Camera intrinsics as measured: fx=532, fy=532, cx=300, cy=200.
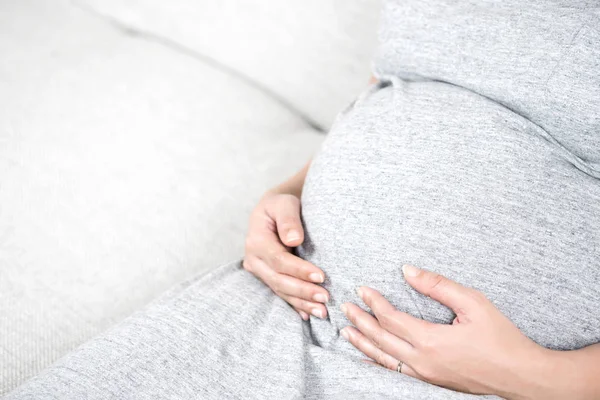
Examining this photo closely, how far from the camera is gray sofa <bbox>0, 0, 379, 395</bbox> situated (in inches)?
34.5

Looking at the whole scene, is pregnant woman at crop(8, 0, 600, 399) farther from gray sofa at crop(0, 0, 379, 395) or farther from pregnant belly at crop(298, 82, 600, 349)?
gray sofa at crop(0, 0, 379, 395)

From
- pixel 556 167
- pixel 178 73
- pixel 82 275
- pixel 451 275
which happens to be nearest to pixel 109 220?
pixel 82 275

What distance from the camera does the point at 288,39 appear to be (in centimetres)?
125

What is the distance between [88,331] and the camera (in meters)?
0.83

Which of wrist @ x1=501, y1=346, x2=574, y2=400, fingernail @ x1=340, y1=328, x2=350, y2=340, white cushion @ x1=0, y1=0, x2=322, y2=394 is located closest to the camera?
wrist @ x1=501, y1=346, x2=574, y2=400

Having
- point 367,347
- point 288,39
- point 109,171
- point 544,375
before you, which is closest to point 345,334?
point 367,347

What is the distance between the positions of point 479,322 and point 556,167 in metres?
0.24

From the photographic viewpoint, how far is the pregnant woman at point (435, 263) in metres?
0.63

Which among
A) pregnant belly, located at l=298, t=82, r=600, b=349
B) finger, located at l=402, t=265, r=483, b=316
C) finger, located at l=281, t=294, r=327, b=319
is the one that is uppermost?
pregnant belly, located at l=298, t=82, r=600, b=349

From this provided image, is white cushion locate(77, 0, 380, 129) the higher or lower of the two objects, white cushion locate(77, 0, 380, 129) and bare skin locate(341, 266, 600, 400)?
the higher

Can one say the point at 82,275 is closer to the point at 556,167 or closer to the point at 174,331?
the point at 174,331

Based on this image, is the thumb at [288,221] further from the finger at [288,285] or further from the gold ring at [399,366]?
the gold ring at [399,366]

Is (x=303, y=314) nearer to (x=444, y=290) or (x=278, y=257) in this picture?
(x=278, y=257)

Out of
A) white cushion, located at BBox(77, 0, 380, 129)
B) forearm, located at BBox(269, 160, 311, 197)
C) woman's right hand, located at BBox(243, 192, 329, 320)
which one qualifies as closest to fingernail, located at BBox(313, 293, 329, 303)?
woman's right hand, located at BBox(243, 192, 329, 320)
